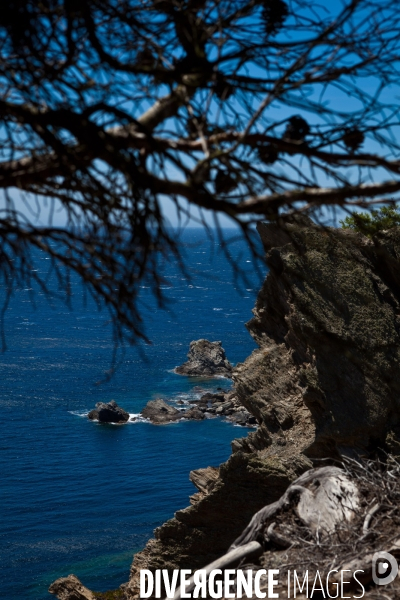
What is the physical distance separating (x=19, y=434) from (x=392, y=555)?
57.6 metres

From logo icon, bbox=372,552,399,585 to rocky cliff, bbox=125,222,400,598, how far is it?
403 inches

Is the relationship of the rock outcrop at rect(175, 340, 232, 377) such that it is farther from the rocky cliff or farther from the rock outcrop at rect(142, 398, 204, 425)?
the rocky cliff

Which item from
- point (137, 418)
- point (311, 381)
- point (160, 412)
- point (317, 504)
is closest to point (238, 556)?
point (317, 504)

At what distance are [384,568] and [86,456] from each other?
53.0 m

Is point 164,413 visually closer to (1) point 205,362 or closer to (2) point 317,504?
(1) point 205,362

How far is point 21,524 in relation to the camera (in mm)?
45500

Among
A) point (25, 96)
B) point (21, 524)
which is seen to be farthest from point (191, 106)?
point (21, 524)

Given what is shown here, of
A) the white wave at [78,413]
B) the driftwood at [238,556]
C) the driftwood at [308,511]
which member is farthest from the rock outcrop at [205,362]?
the driftwood at [238,556]

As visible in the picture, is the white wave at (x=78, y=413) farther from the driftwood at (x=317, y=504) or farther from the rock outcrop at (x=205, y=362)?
the driftwood at (x=317, y=504)

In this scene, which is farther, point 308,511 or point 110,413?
point 110,413

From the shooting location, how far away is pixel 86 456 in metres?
57.6

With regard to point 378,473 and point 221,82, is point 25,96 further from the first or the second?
point 378,473

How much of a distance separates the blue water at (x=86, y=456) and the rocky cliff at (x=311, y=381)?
2.45 meters

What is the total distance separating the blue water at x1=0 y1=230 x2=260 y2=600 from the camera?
4103 cm
